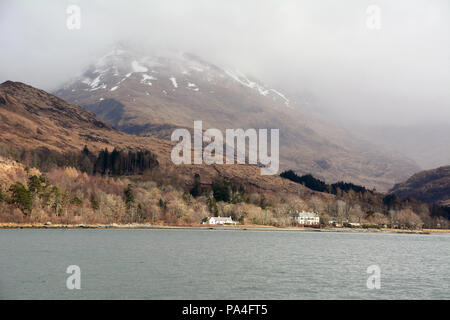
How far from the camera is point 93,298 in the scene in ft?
137

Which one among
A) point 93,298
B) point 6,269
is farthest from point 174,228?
point 93,298

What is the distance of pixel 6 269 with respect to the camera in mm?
56812

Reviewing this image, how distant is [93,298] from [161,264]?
23301 millimetres
